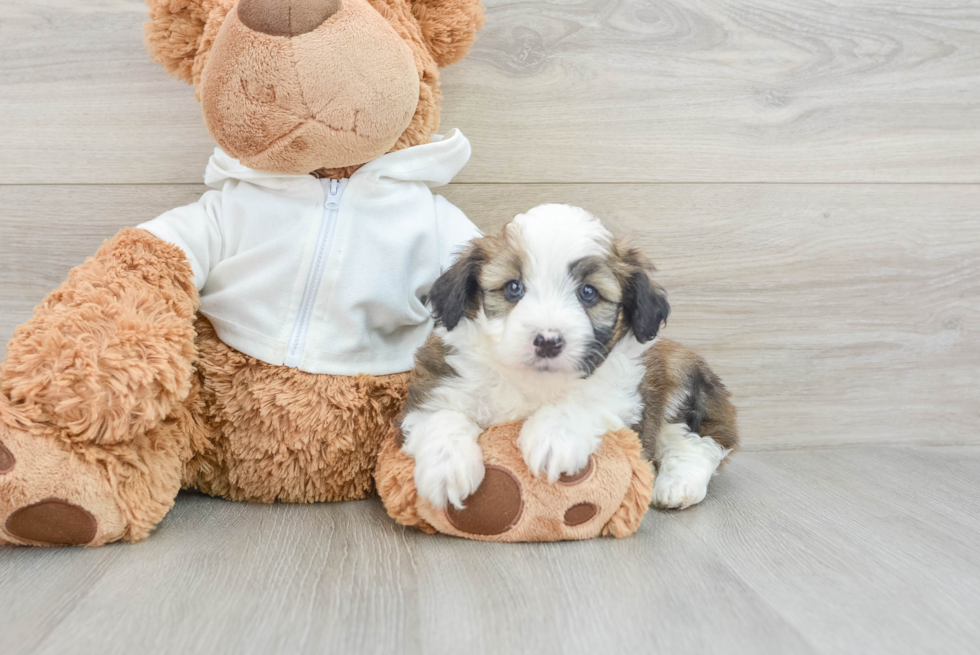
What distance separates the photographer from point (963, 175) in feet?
6.70

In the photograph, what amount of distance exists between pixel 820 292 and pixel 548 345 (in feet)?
3.75

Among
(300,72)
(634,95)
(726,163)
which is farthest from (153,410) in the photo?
(726,163)

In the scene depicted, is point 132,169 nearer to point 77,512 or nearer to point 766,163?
point 77,512

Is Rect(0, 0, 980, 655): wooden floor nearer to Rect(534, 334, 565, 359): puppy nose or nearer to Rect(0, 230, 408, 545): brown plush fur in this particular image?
Rect(0, 230, 408, 545): brown plush fur

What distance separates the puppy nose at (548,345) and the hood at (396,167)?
519mm

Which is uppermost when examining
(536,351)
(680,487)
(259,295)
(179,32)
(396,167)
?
(179,32)

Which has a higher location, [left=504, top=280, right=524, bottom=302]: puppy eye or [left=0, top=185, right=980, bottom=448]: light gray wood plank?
[left=504, top=280, right=524, bottom=302]: puppy eye

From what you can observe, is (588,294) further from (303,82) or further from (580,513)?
(303,82)

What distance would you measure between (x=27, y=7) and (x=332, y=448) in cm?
121

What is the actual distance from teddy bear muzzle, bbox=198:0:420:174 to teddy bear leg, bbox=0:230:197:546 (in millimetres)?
325

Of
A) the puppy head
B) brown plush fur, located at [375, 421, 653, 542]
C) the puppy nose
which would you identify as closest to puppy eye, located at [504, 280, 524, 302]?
the puppy head

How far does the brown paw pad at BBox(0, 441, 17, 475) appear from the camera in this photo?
117 cm

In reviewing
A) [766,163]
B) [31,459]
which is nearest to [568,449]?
[31,459]

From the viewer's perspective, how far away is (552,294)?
1267 mm
